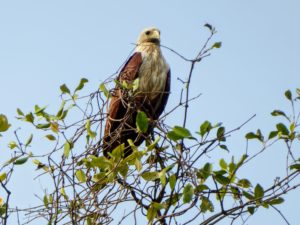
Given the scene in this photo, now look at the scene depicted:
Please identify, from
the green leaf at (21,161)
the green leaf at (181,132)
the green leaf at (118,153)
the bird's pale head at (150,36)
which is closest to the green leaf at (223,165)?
the green leaf at (181,132)

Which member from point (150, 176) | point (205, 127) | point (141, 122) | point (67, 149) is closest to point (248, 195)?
point (205, 127)

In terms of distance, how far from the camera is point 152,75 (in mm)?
6340

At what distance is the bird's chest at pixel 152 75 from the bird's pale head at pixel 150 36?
549 mm

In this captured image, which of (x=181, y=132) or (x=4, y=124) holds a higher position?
(x=4, y=124)

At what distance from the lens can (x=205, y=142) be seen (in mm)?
3490

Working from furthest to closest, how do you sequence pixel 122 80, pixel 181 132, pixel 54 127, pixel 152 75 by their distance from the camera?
pixel 152 75 → pixel 122 80 → pixel 54 127 → pixel 181 132

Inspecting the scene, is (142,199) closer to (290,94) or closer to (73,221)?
(73,221)

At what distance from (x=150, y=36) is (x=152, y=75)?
2.99ft

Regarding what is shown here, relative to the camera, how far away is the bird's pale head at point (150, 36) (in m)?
7.04

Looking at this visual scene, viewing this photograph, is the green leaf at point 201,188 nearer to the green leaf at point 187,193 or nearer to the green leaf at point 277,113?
the green leaf at point 187,193

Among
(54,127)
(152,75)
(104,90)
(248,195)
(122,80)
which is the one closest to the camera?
(248,195)

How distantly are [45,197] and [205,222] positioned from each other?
930 millimetres

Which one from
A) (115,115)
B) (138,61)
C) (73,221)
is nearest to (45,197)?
(73,221)

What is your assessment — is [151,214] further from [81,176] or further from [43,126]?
[43,126]
